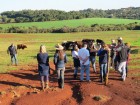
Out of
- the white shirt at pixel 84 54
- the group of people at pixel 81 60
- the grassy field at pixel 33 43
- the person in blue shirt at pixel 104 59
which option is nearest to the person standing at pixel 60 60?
the group of people at pixel 81 60

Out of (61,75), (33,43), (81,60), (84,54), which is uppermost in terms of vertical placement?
(84,54)

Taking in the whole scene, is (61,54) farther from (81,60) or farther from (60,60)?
(81,60)

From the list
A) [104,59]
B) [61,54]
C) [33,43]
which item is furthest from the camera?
[33,43]

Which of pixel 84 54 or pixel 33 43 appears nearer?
pixel 84 54

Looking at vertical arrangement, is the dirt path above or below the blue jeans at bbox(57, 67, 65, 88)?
below

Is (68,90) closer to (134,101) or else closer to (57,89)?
(57,89)

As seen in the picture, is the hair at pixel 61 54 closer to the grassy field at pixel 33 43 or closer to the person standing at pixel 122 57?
the person standing at pixel 122 57

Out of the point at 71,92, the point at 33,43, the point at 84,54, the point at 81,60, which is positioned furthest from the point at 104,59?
the point at 33,43

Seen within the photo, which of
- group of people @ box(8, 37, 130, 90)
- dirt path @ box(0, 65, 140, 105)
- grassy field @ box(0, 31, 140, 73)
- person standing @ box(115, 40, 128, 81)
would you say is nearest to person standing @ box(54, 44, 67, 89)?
group of people @ box(8, 37, 130, 90)

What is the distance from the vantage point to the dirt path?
14328 millimetres

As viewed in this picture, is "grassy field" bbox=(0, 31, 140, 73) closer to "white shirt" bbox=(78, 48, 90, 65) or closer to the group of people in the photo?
the group of people

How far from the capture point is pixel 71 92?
52.5 ft

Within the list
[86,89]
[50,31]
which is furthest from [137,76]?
[50,31]

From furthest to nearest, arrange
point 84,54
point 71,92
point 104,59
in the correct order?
point 84,54, point 104,59, point 71,92
